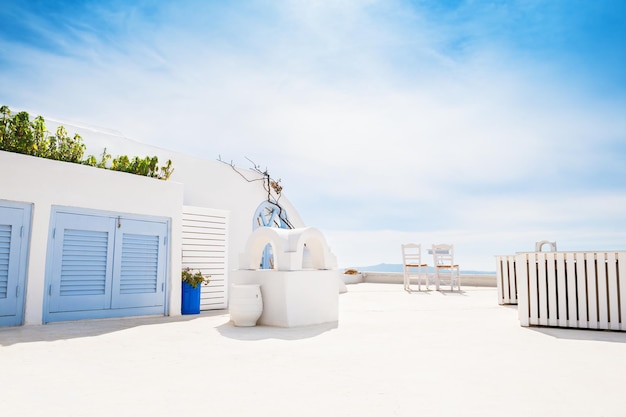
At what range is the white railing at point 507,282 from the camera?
366 inches

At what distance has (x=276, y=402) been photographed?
276cm

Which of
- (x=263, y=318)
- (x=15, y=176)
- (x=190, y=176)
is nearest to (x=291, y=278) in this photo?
(x=263, y=318)

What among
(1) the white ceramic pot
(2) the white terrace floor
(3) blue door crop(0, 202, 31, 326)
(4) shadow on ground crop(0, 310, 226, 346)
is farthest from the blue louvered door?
(1) the white ceramic pot

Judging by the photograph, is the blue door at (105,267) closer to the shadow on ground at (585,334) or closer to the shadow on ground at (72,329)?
the shadow on ground at (72,329)

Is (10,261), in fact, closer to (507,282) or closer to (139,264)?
(139,264)

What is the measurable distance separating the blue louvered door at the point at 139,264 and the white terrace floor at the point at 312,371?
47.5 inches

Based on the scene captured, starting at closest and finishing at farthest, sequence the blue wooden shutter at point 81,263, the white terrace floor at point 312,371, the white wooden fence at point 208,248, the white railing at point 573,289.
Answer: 1. the white terrace floor at point 312,371
2. the white railing at point 573,289
3. the blue wooden shutter at point 81,263
4. the white wooden fence at point 208,248

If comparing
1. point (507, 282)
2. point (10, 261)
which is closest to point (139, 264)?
point (10, 261)

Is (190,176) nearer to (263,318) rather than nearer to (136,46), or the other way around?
(136,46)

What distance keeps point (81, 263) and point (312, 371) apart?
483cm

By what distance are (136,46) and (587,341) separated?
769 centimetres

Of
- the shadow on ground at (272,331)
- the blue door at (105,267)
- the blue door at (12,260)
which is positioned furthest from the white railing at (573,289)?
the blue door at (12,260)

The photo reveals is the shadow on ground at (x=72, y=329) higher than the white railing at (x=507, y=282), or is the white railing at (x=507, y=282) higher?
the white railing at (x=507, y=282)

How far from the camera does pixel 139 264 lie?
7.48m
